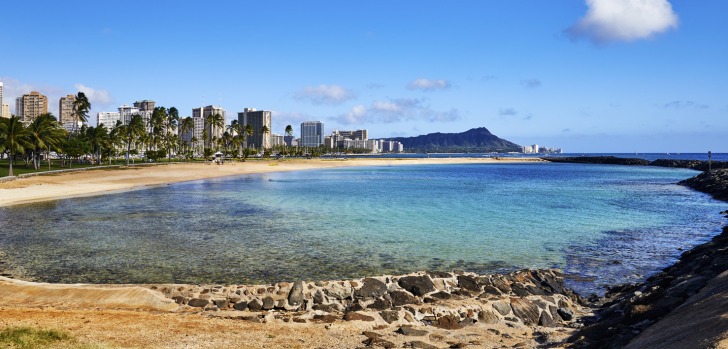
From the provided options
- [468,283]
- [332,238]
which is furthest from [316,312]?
[332,238]

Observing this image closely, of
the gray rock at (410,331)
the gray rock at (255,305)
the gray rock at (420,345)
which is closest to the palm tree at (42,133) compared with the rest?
the gray rock at (255,305)

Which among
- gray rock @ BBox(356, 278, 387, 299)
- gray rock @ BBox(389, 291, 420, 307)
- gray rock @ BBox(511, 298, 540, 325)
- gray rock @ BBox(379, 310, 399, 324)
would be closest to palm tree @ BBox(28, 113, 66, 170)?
gray rock @ BBox(356, 278, 387, 299)

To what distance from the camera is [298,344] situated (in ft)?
34.1

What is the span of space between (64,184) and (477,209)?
167 feet

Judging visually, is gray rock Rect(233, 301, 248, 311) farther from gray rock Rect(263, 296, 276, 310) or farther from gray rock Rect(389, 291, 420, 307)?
gray rock Rect(389, 291, 420, 307)

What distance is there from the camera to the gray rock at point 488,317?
12602 mm

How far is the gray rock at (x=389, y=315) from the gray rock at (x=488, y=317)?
2.35m

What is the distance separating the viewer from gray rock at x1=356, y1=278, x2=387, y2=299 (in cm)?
1402

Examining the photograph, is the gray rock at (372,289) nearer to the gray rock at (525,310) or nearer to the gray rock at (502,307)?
the gray rock at (502,307)

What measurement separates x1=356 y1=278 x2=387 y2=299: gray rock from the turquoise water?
3.11 metres

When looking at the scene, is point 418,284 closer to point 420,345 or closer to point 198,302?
point 420,345

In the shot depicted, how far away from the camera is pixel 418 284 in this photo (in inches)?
571

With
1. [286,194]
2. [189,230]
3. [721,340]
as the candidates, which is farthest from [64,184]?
[721,340]

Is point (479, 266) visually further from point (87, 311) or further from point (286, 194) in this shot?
point (286, 194)
